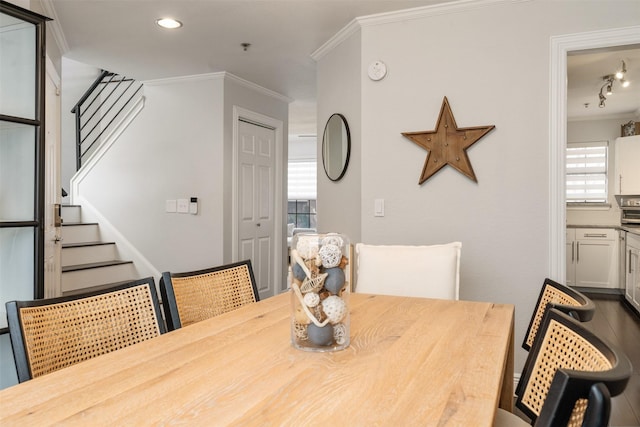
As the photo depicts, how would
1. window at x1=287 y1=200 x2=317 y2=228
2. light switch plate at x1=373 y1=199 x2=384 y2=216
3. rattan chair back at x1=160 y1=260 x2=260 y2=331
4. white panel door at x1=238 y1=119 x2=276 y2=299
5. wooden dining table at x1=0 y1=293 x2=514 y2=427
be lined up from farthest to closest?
window at x1=287 y1=200 x2=317 y2=228 < white panel door at x1=238 y1=119 x2=276 y2=299 < light switch plate at x1=373 y1=199 x2=384 y2=216 < rattan chair back at x1=160 y1=260 x2=260 y2=331 < wooden dining table at x1=0 y1=293 x2=514 y2=427

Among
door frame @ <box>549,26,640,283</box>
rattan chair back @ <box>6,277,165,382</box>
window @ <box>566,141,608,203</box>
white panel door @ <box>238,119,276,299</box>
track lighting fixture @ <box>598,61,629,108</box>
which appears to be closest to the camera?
rattan chair back @ <box>6,277,165,382</box>

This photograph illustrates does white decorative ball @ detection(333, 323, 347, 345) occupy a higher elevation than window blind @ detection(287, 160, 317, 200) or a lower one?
lower

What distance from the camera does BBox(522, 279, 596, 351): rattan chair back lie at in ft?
3.62

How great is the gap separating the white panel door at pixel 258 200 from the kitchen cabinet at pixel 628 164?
4446 mm

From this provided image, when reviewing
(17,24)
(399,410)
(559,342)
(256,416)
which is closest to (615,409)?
(559,342)

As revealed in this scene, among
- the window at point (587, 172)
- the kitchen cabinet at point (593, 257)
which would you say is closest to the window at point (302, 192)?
the window at point (587, 172)

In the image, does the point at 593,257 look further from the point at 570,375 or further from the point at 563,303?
the point at 570,375

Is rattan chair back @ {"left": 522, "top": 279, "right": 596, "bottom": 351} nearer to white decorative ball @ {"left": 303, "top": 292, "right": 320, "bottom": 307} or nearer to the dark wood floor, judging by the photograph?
white decorative ball @ {"left": 303, "top": 292, "right": 320, "bottom": 307}

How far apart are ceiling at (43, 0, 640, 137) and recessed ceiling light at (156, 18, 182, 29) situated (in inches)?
1.9

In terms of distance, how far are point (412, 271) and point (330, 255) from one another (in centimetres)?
108

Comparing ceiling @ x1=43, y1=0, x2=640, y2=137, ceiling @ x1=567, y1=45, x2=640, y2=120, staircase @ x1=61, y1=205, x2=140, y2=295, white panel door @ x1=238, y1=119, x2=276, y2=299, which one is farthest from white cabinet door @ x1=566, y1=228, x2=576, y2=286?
staircase @ x1=61, y1=205, x2=140, y2=295

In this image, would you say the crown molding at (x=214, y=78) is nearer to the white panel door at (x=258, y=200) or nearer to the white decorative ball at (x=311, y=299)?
the white panel door at (x=258, y=200)

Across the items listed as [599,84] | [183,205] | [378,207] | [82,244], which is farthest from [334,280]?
[599,84]

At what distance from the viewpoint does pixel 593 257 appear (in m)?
5.96
